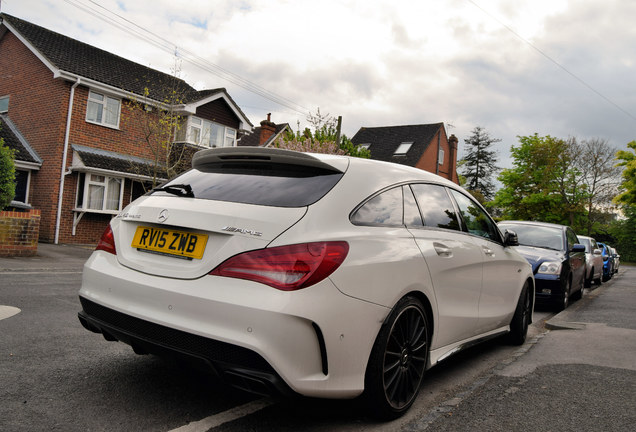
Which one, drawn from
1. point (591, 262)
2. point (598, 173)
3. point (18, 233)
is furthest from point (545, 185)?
point (18, 233)

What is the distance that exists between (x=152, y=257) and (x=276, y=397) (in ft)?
3.65

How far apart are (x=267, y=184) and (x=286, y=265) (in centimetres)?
69

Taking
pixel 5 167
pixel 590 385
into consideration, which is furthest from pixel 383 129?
pixel 590 385

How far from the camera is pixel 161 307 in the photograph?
283 cm

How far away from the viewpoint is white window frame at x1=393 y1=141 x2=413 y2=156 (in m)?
41.5

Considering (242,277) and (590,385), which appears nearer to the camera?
(242,277)

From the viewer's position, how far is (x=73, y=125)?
61.2 ft

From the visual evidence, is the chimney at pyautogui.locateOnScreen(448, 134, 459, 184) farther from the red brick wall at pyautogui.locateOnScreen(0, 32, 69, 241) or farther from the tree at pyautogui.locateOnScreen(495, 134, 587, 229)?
the red brick wall at pyautogui.locateOnScreen(0, 32, 69, 241)

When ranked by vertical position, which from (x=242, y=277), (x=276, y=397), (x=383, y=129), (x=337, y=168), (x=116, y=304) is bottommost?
(x=276, y=397)

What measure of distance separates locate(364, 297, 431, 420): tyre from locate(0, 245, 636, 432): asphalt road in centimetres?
13

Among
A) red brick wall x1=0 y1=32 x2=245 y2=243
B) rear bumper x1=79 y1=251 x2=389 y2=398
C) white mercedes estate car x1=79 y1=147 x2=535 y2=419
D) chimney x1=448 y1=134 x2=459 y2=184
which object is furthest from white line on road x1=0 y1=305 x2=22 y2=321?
chimney x1=448 y1=134 x2=459 y2=184

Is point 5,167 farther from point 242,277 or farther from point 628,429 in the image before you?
Result: point 628,429

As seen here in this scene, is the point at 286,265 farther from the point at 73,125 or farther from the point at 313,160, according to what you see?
the point at 73,125

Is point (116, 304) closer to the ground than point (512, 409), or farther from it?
farther from it
